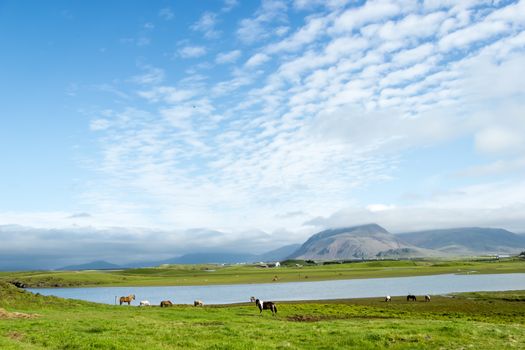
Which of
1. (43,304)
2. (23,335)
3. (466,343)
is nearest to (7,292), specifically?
(43,304)

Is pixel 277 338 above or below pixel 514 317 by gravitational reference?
above

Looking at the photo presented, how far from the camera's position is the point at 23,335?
26250 mm

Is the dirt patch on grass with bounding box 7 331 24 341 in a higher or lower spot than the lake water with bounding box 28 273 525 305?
higher

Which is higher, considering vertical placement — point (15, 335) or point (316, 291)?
point (15, 335)

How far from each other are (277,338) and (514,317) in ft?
124

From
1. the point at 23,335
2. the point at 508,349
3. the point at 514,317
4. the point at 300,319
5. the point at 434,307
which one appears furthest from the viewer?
the point at 434,307

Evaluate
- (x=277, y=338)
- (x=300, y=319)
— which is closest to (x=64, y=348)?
(x=277, y=338)

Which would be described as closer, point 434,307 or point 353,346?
point 353,346

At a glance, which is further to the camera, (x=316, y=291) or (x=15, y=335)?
(x=316, y=291)

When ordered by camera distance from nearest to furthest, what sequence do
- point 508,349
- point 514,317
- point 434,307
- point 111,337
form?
point 508,349 < point 111,337 < point 514,317 < point 434,307

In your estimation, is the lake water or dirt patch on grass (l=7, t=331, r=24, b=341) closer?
dirt patch on grass (l=7, t=331, r=24, b=341)

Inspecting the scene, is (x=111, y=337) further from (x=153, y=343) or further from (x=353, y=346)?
(x=353, y=346)

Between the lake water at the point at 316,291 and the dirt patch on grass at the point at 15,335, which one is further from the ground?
the dirt patch on grass at the point at 15,335

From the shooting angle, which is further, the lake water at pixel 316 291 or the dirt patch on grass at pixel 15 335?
the lake water at pixel 316 291
